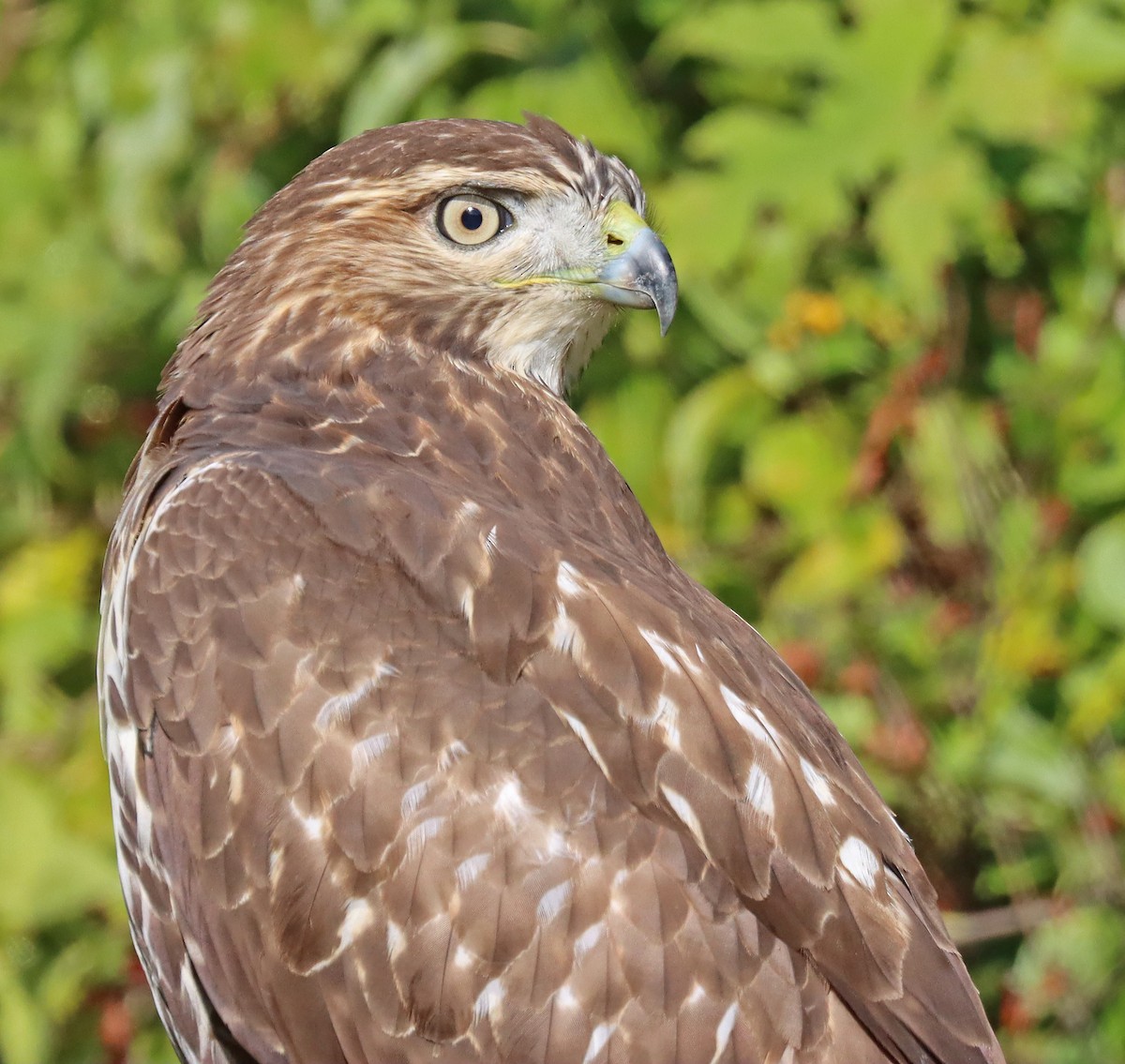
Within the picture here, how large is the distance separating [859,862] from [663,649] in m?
0.42

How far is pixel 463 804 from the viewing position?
8.66ft

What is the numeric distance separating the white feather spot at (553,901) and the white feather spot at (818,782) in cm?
40

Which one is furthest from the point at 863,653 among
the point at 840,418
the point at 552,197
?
the point at 552,197

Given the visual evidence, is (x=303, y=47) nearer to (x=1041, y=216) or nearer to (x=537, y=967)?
(x=1041, y=216)

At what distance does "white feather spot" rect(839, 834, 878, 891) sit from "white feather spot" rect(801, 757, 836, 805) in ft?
0.21

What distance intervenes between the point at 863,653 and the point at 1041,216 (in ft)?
4.05

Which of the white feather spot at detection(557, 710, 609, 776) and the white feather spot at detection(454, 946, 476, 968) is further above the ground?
the white feather spot at detection(557, 710, 609, 776)

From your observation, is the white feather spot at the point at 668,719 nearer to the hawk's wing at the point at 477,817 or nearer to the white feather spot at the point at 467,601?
the hawk's wing at the point at 477,817

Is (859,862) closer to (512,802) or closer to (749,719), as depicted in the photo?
(749,719)

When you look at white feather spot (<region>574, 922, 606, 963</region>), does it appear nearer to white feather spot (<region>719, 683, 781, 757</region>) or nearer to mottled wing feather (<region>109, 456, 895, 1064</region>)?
mottled wing feather (<region>109, 456, 895, 1064</region>)

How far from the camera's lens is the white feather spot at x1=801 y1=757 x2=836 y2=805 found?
2.77 meters

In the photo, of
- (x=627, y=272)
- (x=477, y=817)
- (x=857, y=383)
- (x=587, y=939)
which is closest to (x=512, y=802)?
(x=477, y=817)

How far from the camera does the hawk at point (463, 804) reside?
2.61 meters

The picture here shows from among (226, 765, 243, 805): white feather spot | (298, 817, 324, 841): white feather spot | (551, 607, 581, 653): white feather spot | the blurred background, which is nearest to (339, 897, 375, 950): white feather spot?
(298, 817, 324, 841): white feather spot
